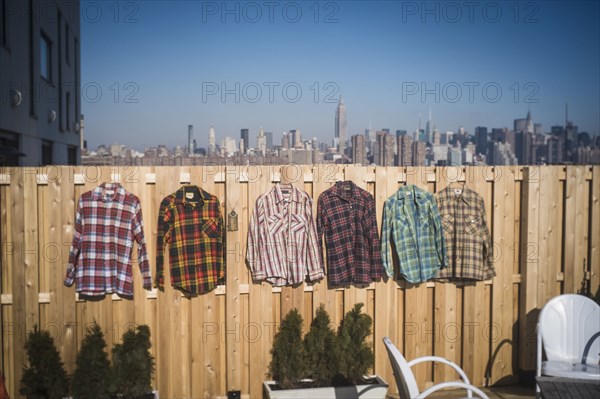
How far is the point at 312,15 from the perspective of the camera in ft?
19.5

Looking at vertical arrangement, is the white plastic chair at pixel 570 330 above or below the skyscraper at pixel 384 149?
below

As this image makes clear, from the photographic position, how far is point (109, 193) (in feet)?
14.8

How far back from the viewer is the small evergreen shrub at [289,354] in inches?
186

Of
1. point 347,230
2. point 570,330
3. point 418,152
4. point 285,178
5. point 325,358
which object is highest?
point 418,152

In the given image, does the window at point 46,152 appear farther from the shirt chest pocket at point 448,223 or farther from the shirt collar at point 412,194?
the shirt chest pocket at point 448,223

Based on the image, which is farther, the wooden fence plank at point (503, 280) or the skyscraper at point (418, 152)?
the skyscraper at point (418, 152)

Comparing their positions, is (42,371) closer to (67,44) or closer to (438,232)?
(438,232)

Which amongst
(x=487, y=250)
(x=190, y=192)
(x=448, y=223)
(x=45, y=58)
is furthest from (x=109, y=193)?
(x=45, y=58)

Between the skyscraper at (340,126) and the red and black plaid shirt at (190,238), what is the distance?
6.34 ft

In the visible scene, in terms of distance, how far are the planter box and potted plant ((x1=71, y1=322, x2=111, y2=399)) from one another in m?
1.34

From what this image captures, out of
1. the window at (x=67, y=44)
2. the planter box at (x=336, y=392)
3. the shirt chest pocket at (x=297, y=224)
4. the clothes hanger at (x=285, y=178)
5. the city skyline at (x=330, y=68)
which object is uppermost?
the window at (x=67, y=44)

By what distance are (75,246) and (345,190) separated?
7.64 feet

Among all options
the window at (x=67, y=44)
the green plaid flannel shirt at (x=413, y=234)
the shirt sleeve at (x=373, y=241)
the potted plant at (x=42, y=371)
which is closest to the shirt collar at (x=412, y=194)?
the green plaid flannel shirt at (x=413, y=234)

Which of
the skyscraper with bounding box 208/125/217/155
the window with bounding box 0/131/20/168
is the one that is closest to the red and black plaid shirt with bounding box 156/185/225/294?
the skyscraper with bounding box 208/125/217/155
